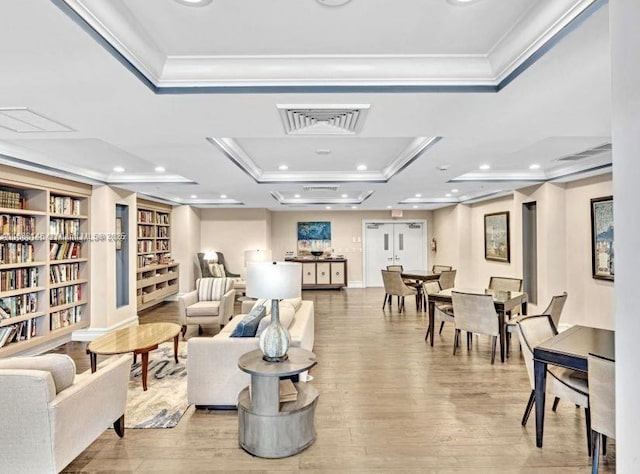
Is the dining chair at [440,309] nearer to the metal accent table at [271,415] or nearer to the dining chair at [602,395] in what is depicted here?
the dining chair at [602,395]

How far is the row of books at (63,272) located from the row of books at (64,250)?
0.12 metres

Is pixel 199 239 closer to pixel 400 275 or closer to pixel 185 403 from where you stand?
pixel 400 275

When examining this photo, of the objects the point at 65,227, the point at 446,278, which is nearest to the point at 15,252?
the point at 65,227

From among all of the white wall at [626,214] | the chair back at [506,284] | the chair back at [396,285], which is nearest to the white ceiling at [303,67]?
the white wall at [626,214]

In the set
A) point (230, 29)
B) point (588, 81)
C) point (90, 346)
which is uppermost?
point (230, 29)

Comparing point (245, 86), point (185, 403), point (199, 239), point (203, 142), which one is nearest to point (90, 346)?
point (185, 403)

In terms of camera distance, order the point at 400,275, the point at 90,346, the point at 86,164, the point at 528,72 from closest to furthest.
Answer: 1. the point at 528,72
2. the point at 90,346
3. the point at 86,164
4. the point at 400,275

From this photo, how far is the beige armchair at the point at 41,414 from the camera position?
81.4 inches

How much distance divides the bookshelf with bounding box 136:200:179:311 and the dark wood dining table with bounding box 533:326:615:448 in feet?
22.0

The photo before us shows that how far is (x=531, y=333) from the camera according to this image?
3.01m

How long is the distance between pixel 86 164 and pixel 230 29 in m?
3.92

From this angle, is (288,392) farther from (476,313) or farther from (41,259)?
(41,259)

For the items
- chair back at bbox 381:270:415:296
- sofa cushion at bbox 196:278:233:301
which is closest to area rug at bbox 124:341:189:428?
sofa cushion at bbox 196:278:233:301

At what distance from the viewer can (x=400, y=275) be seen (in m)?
7.42
